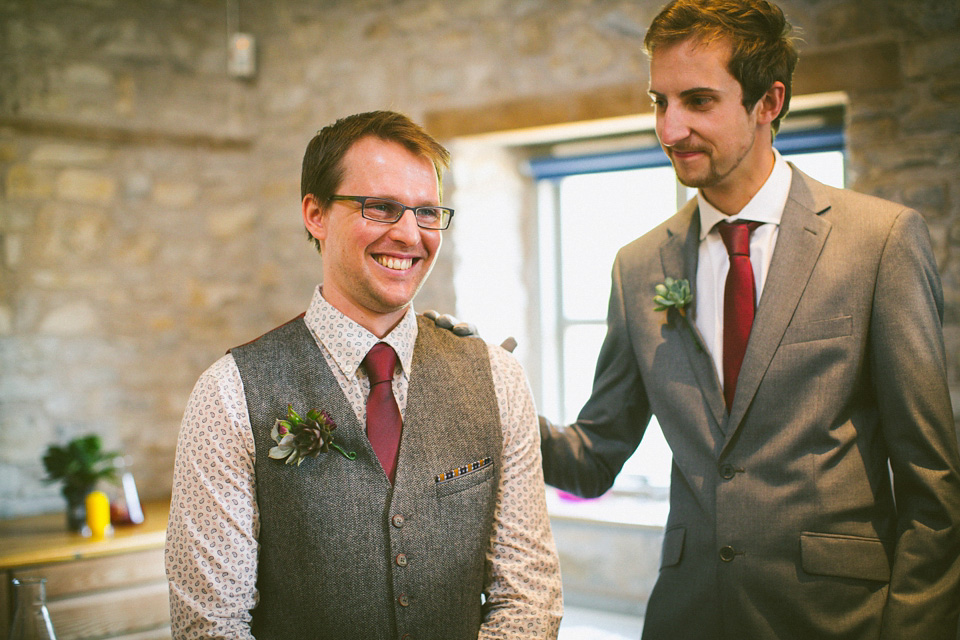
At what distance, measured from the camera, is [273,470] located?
148cm

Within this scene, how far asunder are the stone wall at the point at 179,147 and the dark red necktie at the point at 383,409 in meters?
2.12

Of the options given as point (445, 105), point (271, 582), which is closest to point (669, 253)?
point (271, 582)

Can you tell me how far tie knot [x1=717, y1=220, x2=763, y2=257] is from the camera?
1779mm

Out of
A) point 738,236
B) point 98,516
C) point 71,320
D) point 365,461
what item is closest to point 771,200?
point 738,236

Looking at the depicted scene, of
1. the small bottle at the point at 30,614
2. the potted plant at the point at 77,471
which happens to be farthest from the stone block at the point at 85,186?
the small bottle at the point at 30,614

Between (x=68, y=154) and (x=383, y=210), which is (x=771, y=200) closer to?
(x=383, y=210)

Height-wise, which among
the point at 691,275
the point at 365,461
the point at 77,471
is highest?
the point at 691,275

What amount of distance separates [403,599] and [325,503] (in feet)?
0.76

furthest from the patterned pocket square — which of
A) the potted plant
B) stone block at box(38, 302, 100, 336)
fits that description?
stone block at box(38, 302, 100, 336)

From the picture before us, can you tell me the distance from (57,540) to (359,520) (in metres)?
2.35

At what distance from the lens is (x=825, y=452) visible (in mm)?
1632

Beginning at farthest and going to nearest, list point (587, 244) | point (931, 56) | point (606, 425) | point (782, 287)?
1. point (587, 244)
2. point (931, 56)
3. point (606, 425)
4. point (782, 287)

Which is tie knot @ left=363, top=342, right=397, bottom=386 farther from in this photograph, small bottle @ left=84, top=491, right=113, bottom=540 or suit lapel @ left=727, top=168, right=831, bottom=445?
small bottle @ left=84, top=491, right=113, bottom=540

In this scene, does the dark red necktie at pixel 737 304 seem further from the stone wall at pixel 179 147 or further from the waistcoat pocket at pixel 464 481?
the stone wall at pixel 179 147
